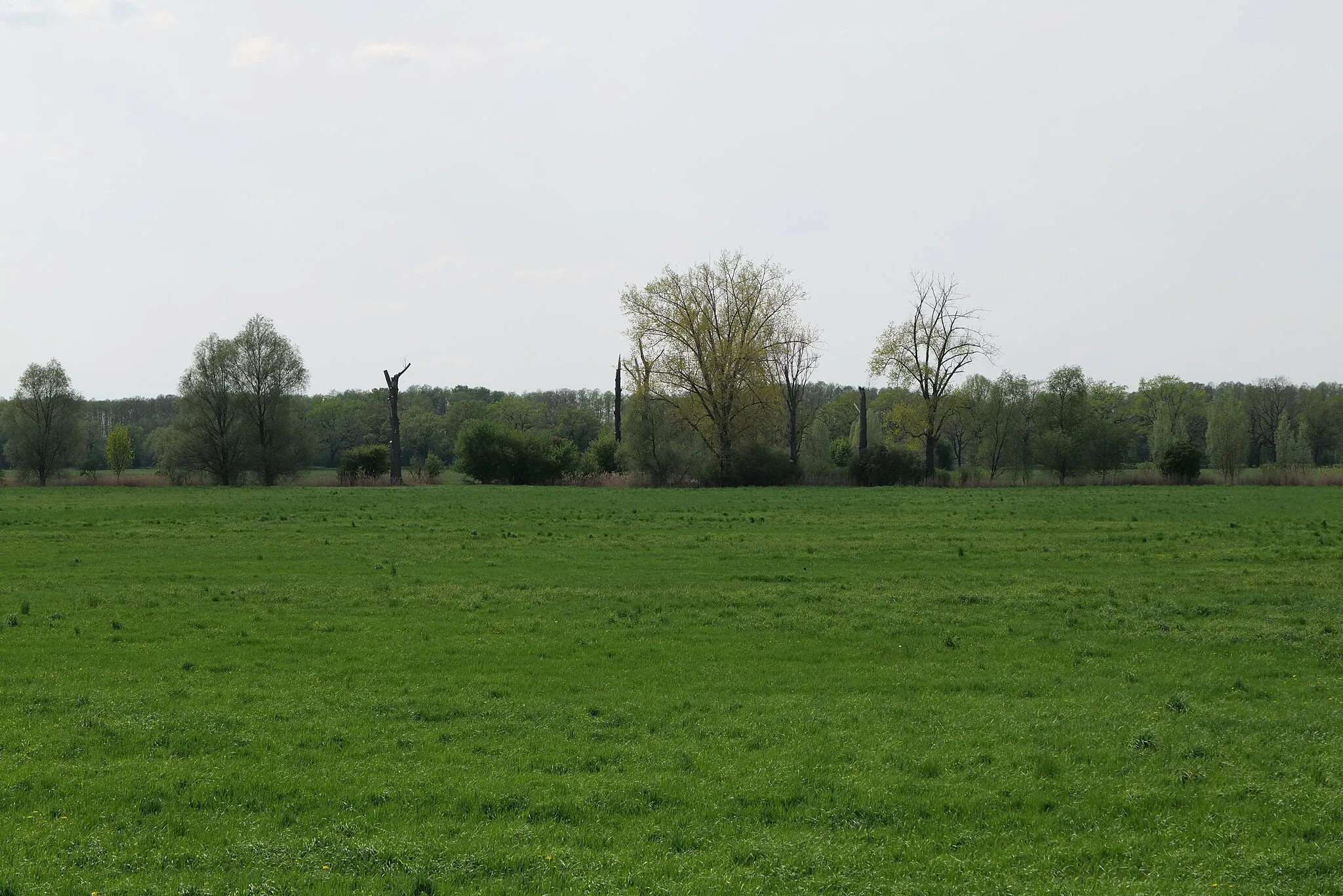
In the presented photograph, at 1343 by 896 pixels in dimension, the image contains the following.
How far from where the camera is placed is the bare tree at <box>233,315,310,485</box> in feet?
246

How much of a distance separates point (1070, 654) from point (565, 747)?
30.3 feet

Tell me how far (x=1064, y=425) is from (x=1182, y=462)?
10.1 metres

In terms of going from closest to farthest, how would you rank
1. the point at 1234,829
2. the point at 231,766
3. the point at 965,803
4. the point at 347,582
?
the point at 1234,829 → the point at 965,803 → the point at 231,766 → the point at 347,582

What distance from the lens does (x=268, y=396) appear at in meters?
75.9

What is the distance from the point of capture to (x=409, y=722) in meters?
11.9

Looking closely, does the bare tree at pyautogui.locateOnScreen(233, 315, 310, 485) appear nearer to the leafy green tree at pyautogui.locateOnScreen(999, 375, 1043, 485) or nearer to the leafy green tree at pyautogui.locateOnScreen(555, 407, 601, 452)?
the leafy green tree at pyautogui.locateOnScreen(555, 407, 601, 452)

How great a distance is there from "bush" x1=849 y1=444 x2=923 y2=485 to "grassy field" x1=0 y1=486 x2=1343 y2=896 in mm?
38474

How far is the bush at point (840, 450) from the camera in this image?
300 feet

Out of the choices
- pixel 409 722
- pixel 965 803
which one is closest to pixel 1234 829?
pixel 965 803

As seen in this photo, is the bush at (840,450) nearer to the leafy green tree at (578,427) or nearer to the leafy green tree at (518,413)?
the leafy green tree at (578,427)

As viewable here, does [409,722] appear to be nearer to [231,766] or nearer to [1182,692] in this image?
[231,766]

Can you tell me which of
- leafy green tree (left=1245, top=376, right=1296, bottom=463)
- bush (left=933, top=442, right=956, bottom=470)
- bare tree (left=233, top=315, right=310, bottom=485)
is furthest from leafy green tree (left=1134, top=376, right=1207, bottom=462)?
bare tree (left=233, top=315, right=310, bottom=485)

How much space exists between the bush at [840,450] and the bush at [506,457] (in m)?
32.3

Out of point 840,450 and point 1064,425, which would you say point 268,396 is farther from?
point 1064,425
